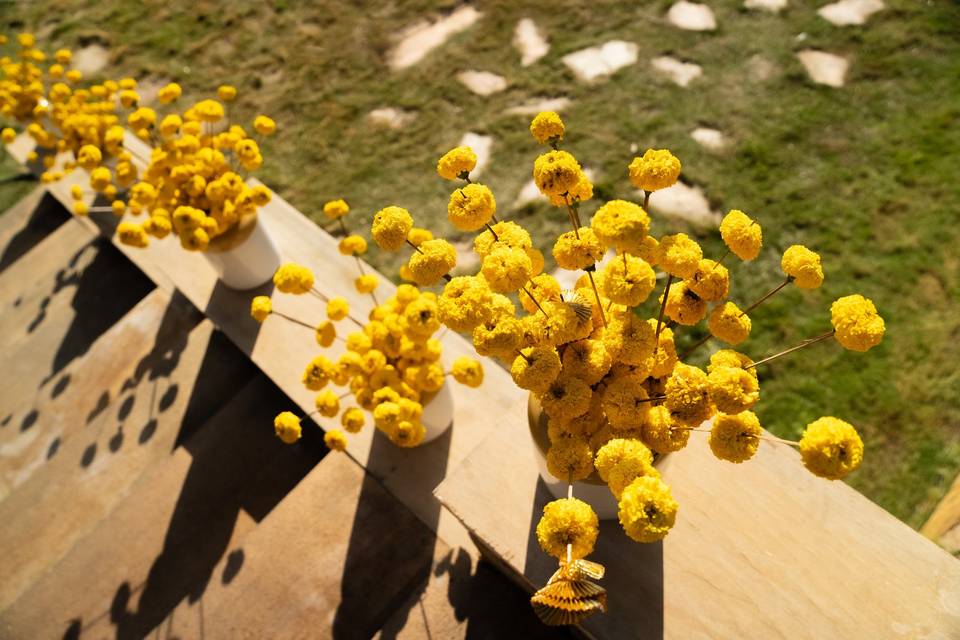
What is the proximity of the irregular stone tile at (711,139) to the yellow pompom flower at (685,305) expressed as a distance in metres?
2.31

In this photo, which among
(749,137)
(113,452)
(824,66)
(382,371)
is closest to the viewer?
(382,371)

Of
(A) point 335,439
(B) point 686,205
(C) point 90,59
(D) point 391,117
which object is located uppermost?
(C) point 90,59

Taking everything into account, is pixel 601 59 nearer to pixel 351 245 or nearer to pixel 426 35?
pixel 426 35

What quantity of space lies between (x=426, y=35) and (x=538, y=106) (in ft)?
3.44

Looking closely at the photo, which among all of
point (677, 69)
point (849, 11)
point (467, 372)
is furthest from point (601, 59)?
point (467, 372)

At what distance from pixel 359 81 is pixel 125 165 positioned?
209 cm

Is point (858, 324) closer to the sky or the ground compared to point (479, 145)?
closer to the sky

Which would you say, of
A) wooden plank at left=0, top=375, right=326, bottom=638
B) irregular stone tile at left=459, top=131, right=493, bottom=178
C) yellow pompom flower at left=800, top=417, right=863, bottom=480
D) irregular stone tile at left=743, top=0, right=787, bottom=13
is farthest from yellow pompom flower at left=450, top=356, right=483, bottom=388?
irregular stone tile at left=743, top=0, right=787, bottom=13

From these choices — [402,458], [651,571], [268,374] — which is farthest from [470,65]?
[651,571]

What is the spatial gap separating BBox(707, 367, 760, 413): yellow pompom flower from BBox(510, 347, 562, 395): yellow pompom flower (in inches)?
10.0

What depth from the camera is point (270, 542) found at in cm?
191

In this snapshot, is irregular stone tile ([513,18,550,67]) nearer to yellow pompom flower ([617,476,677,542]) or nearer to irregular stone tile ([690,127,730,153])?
irregular stone tile ([690,127,730,153])

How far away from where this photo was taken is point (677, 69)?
3.40m

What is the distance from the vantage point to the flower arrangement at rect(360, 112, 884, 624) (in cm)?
91
